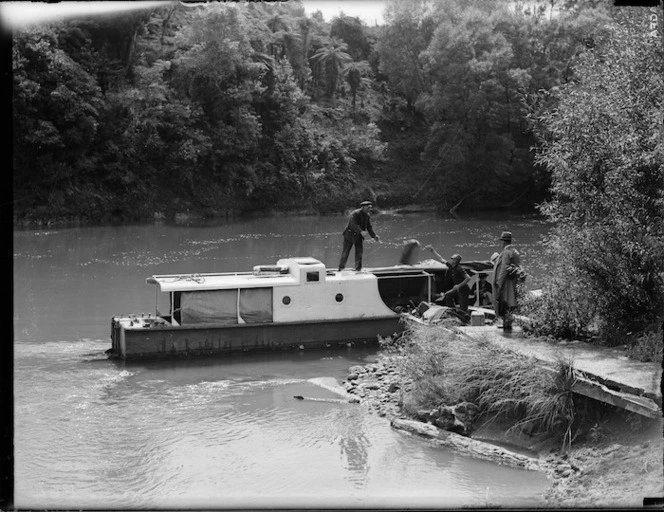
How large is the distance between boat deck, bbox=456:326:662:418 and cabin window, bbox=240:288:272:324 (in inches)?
211

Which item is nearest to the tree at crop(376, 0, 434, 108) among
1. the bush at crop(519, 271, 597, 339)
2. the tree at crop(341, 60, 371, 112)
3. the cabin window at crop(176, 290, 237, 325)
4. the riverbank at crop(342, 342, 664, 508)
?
the tree at crop(341, 60, 371, 112)

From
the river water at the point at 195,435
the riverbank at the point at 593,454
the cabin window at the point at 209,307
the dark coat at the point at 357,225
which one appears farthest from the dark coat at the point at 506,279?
the cabin window at the point at 209,307

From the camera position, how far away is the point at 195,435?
38.8ft

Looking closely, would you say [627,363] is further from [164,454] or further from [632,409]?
[164,454]

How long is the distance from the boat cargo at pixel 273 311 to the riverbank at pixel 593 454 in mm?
4644

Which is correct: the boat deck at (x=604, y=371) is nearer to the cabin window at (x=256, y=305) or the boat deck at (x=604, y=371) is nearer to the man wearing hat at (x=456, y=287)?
the man wearing hat at (x=456, y=287)

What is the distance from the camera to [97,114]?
1610 inches

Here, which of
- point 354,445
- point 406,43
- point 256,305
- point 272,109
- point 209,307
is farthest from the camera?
point 406,43

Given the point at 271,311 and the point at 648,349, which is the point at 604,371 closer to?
the point at 648,349

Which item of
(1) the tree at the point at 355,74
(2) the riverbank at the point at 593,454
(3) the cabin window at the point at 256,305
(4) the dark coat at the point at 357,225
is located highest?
(1) the tree at the point at 355,74

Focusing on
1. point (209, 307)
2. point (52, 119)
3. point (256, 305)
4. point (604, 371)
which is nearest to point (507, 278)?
point (604, 371)

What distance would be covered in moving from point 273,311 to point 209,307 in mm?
1317

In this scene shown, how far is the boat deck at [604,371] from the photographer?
9.38m

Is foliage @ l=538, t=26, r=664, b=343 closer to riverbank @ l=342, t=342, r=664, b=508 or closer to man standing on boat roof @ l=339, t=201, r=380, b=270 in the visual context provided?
riverbank @ l=342, t=342, r=664, b=508
